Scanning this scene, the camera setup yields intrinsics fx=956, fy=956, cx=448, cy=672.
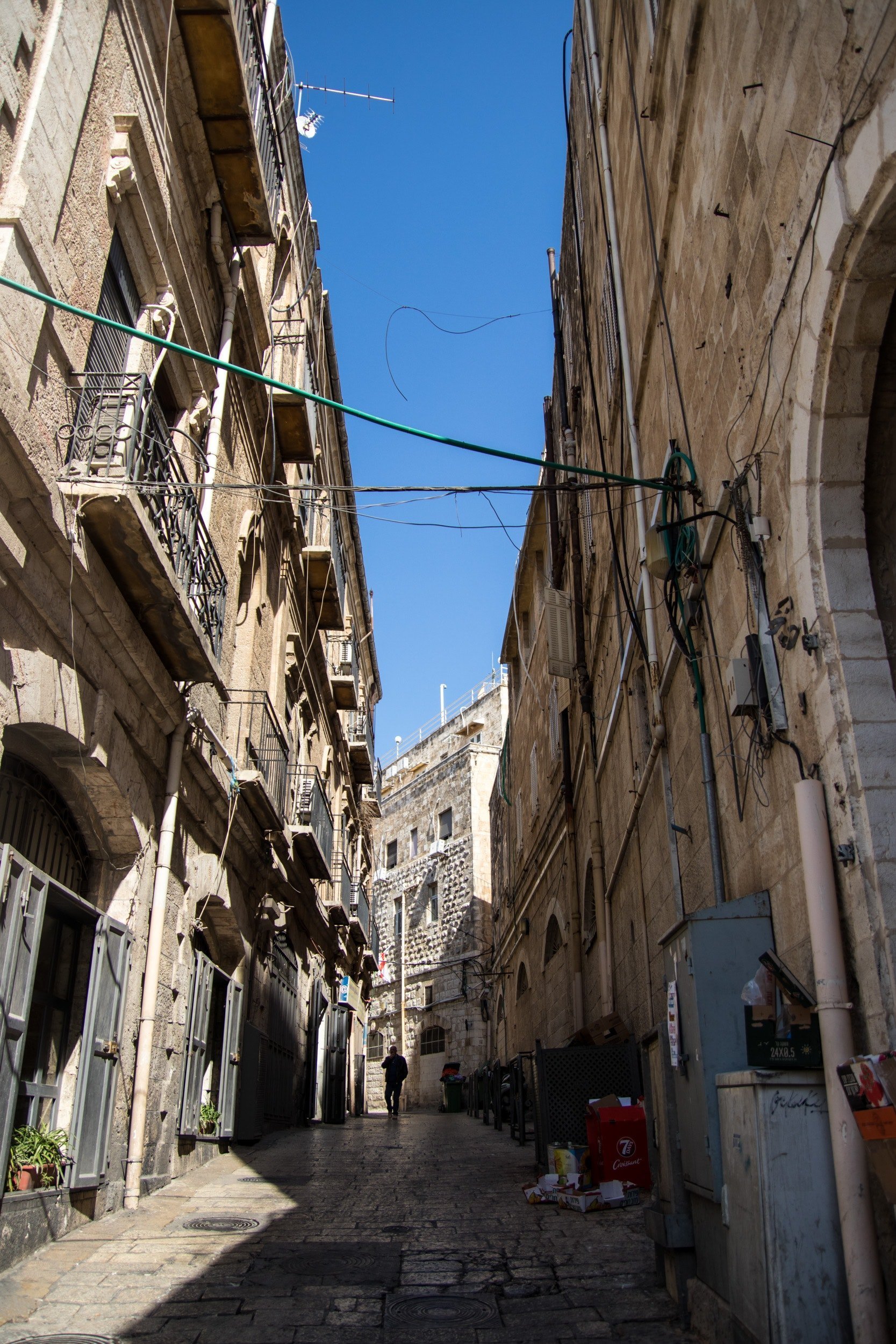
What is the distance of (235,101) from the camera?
860cm

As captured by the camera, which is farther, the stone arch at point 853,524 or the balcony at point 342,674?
the balcony at point 342,674

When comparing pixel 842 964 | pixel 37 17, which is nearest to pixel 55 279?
pixel 37 17

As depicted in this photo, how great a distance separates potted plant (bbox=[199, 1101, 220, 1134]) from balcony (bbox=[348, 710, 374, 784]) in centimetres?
1295

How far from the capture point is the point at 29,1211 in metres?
5.14

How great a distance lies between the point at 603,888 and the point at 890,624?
8.79 m

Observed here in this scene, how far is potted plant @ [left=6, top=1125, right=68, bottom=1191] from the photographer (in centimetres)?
542

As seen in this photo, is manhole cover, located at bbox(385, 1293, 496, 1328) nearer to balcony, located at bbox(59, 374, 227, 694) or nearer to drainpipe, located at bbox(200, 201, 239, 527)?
balcony, located at bbox(59, 374, 227, 694)

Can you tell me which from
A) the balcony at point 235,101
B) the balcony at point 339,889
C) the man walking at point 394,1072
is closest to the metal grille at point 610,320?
the balcony at point 235,101

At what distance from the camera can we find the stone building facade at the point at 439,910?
1232 inches

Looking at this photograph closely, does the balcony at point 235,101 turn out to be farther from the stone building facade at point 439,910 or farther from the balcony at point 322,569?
the stone building facade at point 439,910

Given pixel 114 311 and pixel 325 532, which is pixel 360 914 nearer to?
pixel 325 532

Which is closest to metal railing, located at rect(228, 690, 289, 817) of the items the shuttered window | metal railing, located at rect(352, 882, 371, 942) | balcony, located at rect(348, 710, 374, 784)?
the shuttered window

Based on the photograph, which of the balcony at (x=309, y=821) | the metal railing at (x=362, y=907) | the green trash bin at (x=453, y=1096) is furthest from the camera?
the green trash bin at (x=453, y=1096)

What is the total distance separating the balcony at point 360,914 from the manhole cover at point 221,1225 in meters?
14.8
